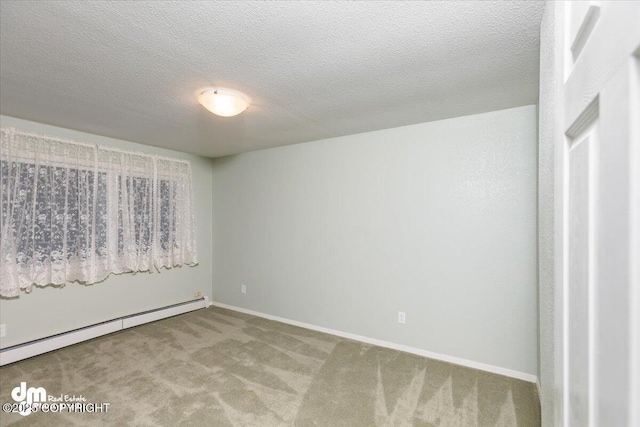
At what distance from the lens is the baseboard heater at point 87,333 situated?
284cm

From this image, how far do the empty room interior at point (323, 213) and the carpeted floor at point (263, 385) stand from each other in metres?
0.02

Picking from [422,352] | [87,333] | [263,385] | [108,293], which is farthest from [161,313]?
[422,352]

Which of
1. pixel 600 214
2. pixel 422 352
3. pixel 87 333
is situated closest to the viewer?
pixel 600 214

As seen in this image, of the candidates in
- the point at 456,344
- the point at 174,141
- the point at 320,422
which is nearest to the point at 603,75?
the point at 320,422

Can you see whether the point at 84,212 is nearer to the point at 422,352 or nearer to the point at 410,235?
the point at 410,235

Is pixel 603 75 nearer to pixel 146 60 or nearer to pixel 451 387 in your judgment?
pixel 146 60

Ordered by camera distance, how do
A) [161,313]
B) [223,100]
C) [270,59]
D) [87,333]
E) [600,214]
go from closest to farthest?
[600,214] < [270,59] < [223,100] < [87,333] < [161,313]

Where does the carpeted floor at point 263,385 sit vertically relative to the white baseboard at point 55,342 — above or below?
below

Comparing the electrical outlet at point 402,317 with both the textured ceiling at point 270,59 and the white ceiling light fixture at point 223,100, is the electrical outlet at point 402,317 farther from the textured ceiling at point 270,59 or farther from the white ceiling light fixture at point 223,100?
the white ceiling light fixture at point 223,100

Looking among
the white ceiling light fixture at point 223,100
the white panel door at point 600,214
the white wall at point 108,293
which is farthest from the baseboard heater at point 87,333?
the white panel door at point 600,214

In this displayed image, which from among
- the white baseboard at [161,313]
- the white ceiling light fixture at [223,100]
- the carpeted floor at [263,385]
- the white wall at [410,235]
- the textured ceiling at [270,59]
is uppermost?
the textured ceiling at [270,59]

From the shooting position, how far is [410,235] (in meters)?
3.11

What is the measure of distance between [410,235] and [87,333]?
12.3 feet

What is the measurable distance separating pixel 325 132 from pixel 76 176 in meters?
2.84
